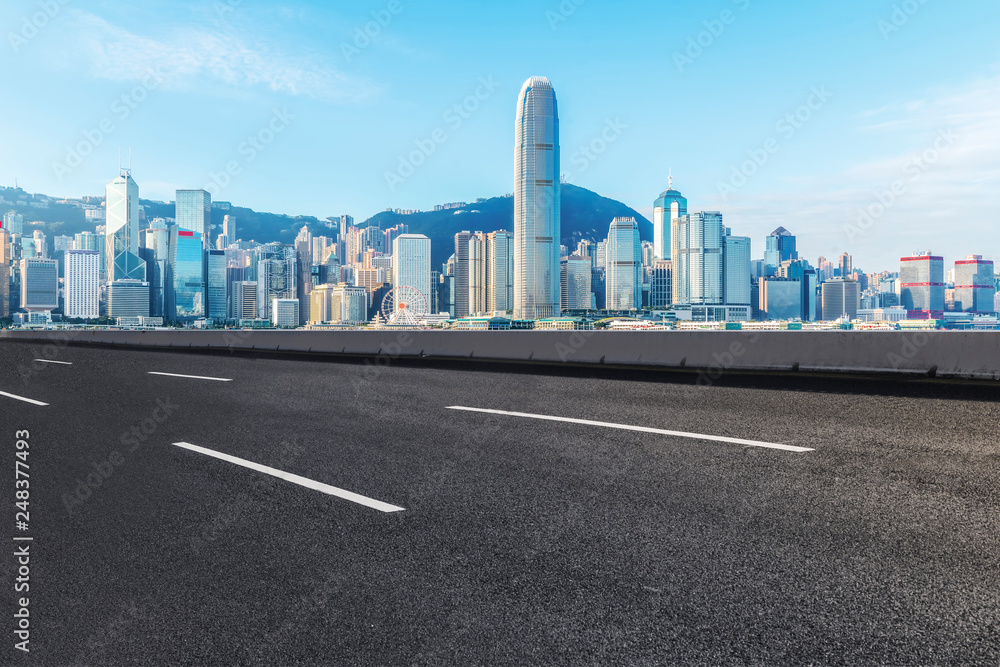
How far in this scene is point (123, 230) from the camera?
168 meters

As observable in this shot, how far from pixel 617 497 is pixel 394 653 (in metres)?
2.01

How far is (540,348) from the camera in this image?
51.2ft

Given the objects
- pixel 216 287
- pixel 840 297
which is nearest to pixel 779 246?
pixel 840 297

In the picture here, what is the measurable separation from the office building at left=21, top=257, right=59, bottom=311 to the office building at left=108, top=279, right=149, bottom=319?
8.68m

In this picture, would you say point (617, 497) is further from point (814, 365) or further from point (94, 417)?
point (814, 365)

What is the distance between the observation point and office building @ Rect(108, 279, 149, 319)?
118 meters

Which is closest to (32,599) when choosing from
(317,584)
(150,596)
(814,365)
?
(150,596)

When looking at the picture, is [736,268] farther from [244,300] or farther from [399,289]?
[244,300]

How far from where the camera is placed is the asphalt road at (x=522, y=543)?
2.34 metres

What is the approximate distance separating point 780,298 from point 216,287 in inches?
5272

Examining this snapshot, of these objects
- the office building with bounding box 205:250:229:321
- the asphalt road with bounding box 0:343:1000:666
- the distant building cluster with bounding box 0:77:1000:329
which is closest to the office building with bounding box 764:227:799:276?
the distant building cluster with bounding box 0:77:1000:329

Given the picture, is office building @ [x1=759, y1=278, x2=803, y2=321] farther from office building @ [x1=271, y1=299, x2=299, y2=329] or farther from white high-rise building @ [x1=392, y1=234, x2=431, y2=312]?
white high-rise building @ [x1=392, y1=234, x2=431, y2=312]

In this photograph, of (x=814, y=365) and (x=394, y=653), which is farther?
(x=814, y=365)

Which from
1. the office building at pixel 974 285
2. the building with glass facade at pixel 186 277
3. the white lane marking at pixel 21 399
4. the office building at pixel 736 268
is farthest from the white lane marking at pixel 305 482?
the building with glass facade at pixel 186 277
